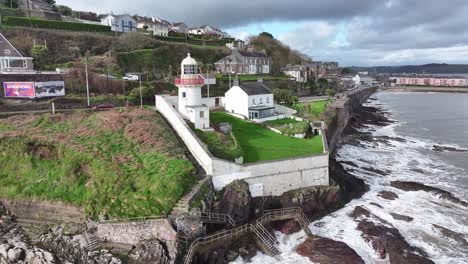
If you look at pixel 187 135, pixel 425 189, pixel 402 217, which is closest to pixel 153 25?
pixel 187 135

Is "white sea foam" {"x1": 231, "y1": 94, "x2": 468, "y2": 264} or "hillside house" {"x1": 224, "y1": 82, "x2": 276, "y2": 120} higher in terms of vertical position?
"hillside house" {"x1": 224, "y1": 82, "x2": 276, "y2": 120}

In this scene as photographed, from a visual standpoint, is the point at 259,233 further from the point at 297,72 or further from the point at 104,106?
the point at 297,72

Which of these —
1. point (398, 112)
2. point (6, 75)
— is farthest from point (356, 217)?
point (398, 112)

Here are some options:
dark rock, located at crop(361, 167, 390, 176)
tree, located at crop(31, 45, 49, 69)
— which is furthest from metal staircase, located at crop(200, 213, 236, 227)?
tree, located at crop(31, 45, 49, 69)

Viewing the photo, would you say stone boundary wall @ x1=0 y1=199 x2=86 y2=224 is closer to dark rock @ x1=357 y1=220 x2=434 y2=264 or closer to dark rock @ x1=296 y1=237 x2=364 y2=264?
dark rock @ x1=296 y1=237 x2=364 y2=264

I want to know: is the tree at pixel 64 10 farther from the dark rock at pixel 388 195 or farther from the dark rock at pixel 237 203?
the dark rock at pixel 388 195

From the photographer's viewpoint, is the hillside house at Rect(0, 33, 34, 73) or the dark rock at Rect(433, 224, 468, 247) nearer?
the dark rock at Rect(433, 224, 468, 247)

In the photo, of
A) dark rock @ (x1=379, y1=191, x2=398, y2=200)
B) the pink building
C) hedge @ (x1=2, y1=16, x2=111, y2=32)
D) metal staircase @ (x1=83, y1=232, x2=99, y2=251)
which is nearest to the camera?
metal staircase @ (x1=83, y1=232, x2=99, y2=251)
